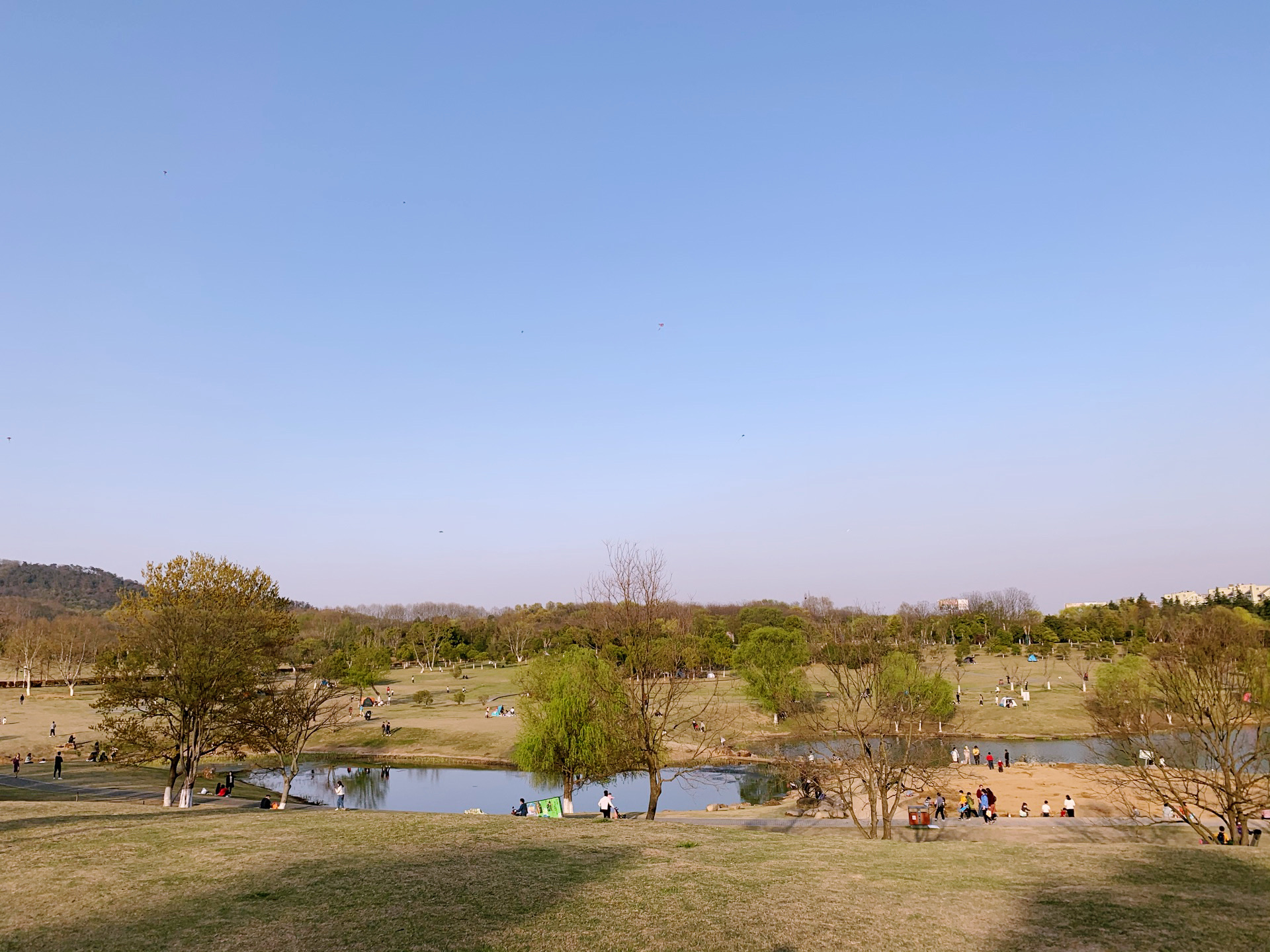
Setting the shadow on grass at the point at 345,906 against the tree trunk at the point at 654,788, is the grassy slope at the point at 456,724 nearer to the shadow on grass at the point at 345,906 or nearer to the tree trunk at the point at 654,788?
the tree trunk at the point at 654,788

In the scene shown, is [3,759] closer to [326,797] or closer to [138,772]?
[138,772]

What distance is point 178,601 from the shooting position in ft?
154

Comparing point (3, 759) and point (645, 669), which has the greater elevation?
point (645, 669)

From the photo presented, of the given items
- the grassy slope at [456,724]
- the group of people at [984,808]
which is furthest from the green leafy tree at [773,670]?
the group of people at [984,808]

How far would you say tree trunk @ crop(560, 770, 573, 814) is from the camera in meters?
39.8

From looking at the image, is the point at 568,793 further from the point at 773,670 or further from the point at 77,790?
the point at 773,670

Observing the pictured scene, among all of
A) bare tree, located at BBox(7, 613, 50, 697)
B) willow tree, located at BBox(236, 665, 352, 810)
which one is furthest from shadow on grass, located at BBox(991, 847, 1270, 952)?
bare tree, located at BBox(7, 613, 50, 697)

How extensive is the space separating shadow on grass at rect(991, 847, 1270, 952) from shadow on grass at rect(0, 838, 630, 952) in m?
7.34

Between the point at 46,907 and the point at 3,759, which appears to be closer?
the point at 46,907

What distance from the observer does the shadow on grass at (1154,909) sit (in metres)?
11.2

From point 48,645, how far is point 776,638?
9272 cm

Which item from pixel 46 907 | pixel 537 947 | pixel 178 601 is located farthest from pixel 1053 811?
pixel 178 601

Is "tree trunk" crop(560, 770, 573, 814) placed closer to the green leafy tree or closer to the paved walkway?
the paved walkway

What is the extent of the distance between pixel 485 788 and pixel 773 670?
27777 millimetres
